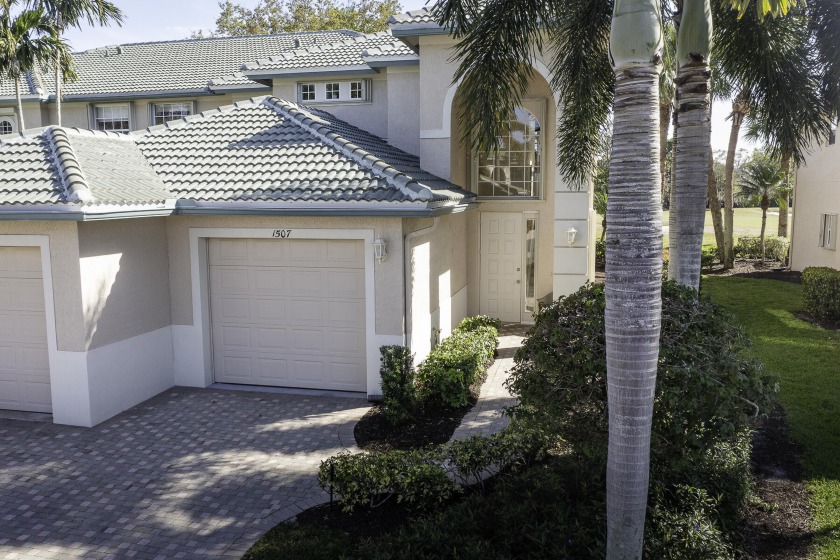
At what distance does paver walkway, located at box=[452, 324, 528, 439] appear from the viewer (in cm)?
1003

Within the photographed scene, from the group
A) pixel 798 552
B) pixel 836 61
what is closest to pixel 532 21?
pixel 836 61

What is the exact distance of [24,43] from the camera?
1953 cm

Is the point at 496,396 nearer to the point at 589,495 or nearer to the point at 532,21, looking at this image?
the point at 589,495

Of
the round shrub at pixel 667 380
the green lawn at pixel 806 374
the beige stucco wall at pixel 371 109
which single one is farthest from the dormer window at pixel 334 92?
the round shrub at pixel 667 380

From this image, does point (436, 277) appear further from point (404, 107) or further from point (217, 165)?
point (404, 107)

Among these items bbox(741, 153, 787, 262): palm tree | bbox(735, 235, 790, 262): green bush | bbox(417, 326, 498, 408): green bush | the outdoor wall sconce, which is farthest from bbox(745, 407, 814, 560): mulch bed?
bbox(735, 235, 790, 262): green bush

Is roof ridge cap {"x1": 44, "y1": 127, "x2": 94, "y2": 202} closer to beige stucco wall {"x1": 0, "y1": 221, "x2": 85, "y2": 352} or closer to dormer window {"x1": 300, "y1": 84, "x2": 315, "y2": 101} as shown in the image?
beige stucco wall {"x1": 0, "y1": 221, "x2": 85, "y2": 352}

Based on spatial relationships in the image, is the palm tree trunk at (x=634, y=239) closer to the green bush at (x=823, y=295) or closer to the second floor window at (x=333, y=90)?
the second floor window at (x=333, y=90)

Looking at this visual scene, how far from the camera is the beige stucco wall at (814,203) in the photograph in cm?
2197

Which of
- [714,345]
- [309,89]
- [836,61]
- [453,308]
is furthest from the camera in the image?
[309,89]

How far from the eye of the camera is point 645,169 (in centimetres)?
514

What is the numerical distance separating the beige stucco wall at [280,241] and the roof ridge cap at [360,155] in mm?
583

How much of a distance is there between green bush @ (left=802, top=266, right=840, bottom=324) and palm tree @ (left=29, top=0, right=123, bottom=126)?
21700 millimetres

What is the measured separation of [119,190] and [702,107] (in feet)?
27.7
